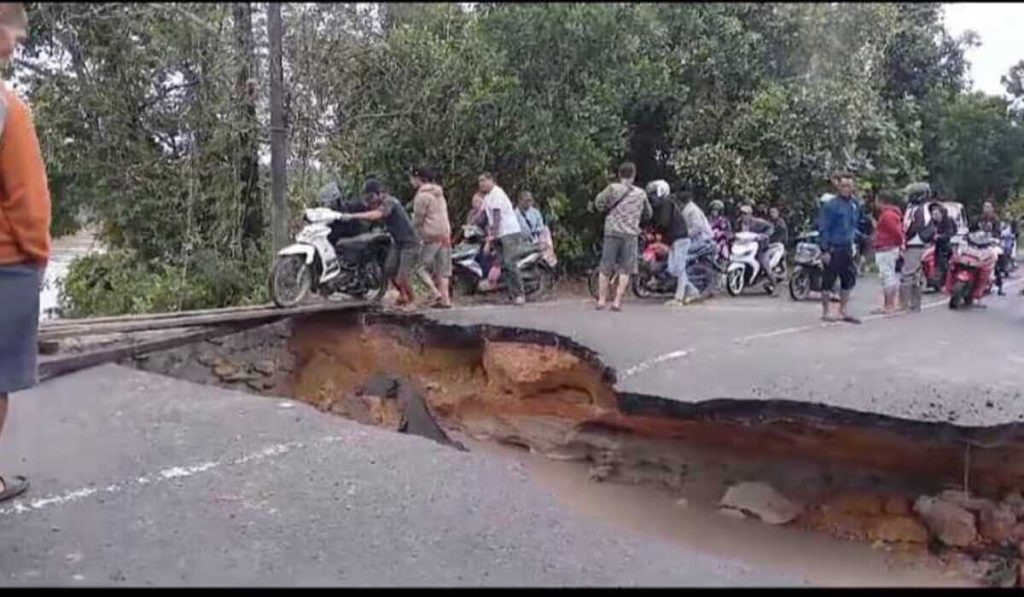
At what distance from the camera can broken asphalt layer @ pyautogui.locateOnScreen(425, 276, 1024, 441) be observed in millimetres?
5824

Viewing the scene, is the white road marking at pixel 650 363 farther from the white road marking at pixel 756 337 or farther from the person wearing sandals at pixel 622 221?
the person wearing sandals at pixel 622 221

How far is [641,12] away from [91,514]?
122 inches

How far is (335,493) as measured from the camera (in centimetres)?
411

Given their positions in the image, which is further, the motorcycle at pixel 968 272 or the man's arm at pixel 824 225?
the motorcycle at pixel 968 272

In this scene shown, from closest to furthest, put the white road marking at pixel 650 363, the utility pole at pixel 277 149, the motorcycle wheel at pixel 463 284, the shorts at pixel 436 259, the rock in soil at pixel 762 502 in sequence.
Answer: the utility pole at pixel 277 149 < the rock in soil at pixel 762 502 < the white road marking at pixel 650 363 < the shorts at pixel 436 259 < the motorcycle wheel at pixel 463 284

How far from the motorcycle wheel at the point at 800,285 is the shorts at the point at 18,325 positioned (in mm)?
9941

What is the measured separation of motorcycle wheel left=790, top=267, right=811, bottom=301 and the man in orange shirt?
32.6ft

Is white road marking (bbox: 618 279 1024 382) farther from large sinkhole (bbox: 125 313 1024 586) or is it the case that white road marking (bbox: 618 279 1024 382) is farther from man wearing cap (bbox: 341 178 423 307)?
man wearing cap (bbox: 341 178 423 307)

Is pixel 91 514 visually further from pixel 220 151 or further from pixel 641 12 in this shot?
pixel 220 151

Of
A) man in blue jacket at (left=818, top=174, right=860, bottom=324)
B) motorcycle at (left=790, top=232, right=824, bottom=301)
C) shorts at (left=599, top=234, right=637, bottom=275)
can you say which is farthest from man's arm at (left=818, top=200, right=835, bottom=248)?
motorcycle at (left=790, top=232, right=824, bottom=301)

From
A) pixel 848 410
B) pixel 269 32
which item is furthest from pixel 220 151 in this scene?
pixel 848 410

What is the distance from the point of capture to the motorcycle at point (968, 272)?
9.76 m

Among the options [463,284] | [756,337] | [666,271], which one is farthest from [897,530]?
[463,284]

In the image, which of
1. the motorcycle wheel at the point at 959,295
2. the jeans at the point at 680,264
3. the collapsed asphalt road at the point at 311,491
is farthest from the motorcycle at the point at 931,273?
the collapsed asphalt road at the point at 311,491
